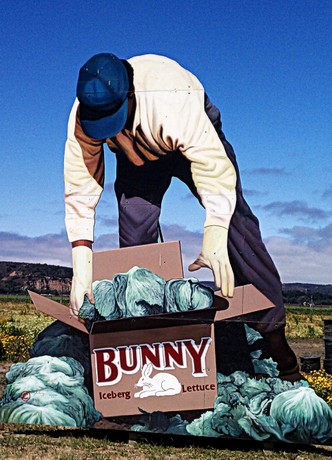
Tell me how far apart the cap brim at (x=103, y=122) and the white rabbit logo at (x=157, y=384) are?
2177mm

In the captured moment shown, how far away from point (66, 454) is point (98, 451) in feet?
1.06

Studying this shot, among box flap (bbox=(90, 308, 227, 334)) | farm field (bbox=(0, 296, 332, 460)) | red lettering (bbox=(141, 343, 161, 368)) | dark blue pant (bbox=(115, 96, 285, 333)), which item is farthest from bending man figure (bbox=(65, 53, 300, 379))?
red lettering (bbox=(141, 343, 161, 368))

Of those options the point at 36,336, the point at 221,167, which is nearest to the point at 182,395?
the point at 36,336

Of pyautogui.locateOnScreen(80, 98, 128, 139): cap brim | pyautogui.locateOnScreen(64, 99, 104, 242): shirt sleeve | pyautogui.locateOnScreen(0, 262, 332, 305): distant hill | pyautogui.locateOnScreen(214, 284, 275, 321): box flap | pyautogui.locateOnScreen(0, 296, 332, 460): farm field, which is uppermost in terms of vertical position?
pyautogui.locateOnScreen(80, 98, 128, 139): cap brim

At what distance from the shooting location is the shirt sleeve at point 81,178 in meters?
7.20

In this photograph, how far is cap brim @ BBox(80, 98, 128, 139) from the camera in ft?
23.0

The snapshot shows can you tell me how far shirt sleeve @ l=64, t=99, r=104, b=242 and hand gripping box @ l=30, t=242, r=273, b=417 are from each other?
0.34 m

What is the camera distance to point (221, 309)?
685 centimetres

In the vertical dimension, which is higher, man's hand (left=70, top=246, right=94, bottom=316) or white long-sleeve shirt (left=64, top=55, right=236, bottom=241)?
white long-sleeve shirt (left=64, top=55, right=236, bottom=241)

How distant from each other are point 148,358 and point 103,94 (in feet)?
8.07

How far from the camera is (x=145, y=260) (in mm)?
7004

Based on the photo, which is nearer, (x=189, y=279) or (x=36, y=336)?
(x=189, y=279)

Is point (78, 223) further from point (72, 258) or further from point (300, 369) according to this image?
point (300, 369)

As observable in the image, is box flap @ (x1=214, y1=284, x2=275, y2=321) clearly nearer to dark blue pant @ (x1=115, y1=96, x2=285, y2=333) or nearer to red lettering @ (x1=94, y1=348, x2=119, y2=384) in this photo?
dark blue pant @ (x1=115, y1=96, x2=285, y2=333)
